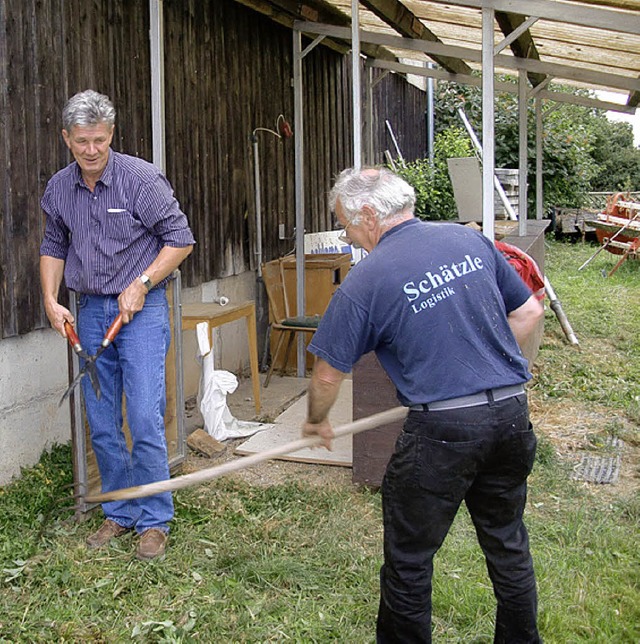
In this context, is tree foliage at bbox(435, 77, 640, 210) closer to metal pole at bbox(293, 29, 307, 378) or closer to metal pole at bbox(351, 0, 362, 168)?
metal pole at bbox(293, 29, 307, 378)

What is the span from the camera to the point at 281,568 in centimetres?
381

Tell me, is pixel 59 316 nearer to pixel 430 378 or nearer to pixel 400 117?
pixel 430 378

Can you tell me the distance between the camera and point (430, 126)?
50.5 feet

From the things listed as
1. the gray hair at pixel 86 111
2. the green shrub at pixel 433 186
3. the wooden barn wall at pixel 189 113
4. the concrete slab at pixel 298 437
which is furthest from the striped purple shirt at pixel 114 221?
the green shrub at pixel 433 186

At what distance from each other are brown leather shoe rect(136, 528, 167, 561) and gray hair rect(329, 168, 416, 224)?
1908mm

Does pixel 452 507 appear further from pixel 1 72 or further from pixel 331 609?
pixel 1 72

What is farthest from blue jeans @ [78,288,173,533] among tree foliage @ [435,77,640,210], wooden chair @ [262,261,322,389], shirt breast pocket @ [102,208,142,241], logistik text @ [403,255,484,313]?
tree foliage @ [435,77,640,210]

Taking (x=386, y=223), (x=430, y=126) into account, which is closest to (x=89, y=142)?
(x=386, y=223)

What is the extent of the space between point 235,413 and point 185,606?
3.10m

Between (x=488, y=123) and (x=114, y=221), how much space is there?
2540 millimetres

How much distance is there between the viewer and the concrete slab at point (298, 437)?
5.33 m

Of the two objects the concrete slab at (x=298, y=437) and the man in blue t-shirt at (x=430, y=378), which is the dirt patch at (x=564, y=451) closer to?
the concrete slab at (x=298, y=437)

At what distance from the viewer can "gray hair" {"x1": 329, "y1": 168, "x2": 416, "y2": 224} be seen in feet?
9.27

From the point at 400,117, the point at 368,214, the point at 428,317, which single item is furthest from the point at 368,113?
the point at 428,317
